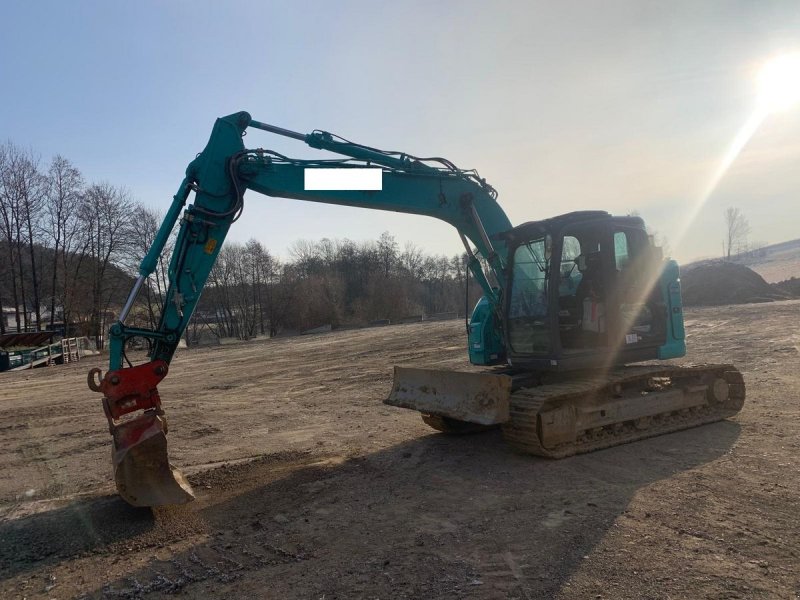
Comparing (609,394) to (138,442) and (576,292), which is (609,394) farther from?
(138,442)

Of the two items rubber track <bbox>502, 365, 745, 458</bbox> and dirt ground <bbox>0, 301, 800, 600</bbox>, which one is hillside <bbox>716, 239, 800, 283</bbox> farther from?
A: dirt ground <bbox>0, 301, 800, 600</bbox>

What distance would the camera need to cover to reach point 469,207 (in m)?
7.70

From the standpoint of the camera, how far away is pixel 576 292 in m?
7.05

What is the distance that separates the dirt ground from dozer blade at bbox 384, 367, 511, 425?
1.85ft

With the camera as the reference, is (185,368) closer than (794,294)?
Yes

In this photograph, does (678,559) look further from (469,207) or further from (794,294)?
(794,294)

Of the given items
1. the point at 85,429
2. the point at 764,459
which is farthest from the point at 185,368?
the point at 764,459

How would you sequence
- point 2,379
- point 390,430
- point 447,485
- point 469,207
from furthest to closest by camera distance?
point 2,379
point 390,430
point 469,207
point 447,485

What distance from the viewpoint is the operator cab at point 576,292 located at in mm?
6828

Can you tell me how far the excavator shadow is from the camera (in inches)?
154

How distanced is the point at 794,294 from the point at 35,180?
46.3m

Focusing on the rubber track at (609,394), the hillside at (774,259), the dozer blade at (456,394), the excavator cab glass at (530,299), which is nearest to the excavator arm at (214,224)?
the excavator cab glass at (530,299)

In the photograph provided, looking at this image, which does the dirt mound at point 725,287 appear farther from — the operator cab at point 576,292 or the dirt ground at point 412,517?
the operator cab at point 576,292

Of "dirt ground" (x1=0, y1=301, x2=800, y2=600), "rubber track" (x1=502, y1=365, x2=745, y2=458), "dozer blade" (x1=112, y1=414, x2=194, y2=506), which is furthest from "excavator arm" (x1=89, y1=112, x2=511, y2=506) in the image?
"rubber track" (x1=502, y1=365, x2=745, y2=458)
